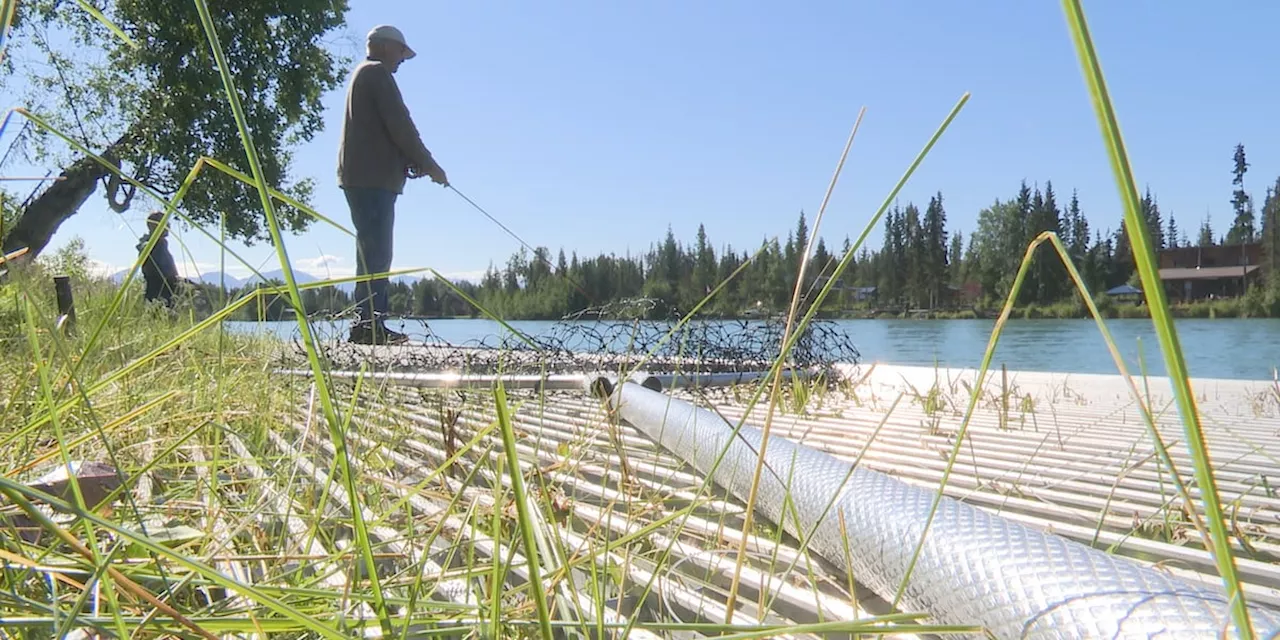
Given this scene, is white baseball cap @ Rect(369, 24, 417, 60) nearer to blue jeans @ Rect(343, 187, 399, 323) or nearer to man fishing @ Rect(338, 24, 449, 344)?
man fishing @ Rect(338, 24, 449, 344)

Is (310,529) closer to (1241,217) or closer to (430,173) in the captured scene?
(430,173)

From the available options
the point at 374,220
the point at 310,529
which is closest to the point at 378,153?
the point at 374,220

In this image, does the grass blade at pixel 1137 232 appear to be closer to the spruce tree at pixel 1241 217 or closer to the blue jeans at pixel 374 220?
the blue jeans at pixel 374 220

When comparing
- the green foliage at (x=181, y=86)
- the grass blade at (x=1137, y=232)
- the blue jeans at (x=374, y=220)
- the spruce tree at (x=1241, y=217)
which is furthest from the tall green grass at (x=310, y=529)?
the spruce tree at (x=1241, y=217)

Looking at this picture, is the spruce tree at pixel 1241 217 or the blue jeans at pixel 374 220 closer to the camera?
the blue jeans at pixel 374 220

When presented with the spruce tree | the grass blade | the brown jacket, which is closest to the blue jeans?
the brown jacket

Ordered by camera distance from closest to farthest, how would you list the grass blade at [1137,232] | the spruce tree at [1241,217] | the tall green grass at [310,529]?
the grass blade at [1137,232] → the tall green grass at [310,529] → the spruce tree at [1241,217]

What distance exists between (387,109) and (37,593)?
548 cm

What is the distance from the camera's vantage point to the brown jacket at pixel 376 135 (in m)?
5.76

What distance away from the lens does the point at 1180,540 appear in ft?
3.88

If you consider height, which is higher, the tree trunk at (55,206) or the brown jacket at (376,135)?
the tree trunk at (55,206)

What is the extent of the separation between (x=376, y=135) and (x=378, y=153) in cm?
14

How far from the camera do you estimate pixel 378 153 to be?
595cm

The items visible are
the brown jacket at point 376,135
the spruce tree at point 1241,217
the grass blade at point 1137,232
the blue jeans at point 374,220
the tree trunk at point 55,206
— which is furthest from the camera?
the spruce tree at point 1241,217
